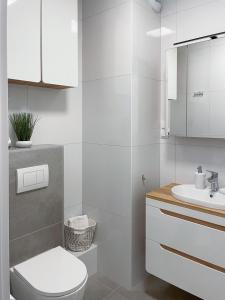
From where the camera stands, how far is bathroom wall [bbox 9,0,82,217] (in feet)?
6.01

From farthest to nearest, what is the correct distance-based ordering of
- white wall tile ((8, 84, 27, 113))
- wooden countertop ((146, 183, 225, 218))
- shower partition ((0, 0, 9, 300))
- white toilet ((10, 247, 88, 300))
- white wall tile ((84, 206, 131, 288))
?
white wall tile ((84, 206, 131, 288)), white wall tile ((8, 84, 27, 113)), wooden countertop ((146, 183, 225, 218)), white toilet ((10, 247, 88, 300)), shower partition ((0, 0, 9, 300))

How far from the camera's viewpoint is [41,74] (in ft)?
5.42

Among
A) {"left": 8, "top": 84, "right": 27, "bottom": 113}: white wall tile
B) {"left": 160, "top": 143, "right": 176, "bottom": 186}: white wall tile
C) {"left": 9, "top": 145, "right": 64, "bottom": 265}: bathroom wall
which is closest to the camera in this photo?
{"left": 9, "top": 145, "right": 64, "bottom": 265}: bathroom wall

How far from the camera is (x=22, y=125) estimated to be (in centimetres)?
171

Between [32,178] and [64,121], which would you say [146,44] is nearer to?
[64,121]

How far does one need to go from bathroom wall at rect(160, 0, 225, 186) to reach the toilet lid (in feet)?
3.40

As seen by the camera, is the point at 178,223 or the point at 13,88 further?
the point at 13,88

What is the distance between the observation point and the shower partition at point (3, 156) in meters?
0.38

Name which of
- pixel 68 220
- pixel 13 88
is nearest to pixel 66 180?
pixel 68 220

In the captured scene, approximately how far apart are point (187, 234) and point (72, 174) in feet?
3.52

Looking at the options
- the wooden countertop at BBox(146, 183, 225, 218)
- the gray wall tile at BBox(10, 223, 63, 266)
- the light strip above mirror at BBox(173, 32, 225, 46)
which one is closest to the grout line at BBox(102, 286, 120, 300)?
the gray wall tile at BBox(10, 223, 63, 266)

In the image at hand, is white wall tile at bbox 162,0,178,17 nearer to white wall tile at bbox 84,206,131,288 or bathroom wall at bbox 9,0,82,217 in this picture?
bathroom wall at bbox 9,0,82,217

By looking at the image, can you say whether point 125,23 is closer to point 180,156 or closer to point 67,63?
point 67,63

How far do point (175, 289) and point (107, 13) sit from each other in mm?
2206
